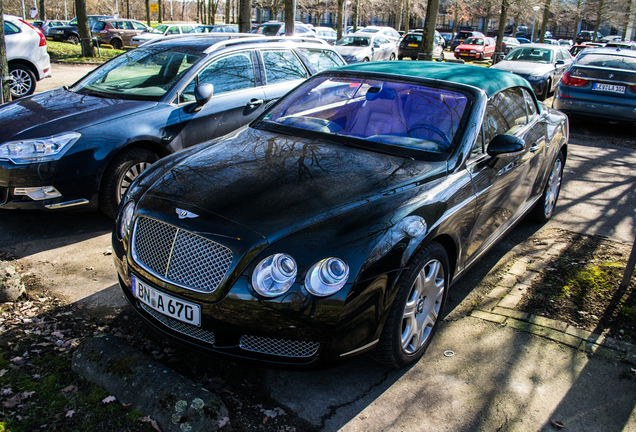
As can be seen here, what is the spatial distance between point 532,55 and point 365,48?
7174 mm

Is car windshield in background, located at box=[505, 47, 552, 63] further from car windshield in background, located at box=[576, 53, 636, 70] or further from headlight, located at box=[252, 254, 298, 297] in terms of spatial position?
headlight, located at box=[252, 254, 298, 297]

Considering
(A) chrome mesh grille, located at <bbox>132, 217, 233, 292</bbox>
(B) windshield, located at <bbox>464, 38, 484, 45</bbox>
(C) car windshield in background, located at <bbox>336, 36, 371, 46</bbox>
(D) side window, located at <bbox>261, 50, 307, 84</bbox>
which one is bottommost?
(A) chrome mesh grille, located at <bbox>132, 217, 233, 292</bbox>

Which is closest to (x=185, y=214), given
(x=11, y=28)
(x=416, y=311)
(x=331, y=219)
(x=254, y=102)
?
(x=331, y=219)

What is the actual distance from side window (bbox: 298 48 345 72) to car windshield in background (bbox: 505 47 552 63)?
10.1m

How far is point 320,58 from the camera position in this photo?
22.8 ft

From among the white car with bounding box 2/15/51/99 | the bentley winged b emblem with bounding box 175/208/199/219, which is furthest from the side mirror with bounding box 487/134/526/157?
the white car with bounding box 2/15/51/99

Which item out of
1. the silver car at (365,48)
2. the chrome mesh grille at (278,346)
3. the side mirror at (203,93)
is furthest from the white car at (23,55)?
the silver car at (365,48)

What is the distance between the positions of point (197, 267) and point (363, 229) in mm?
863

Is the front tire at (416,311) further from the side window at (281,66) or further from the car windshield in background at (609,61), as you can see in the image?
the car windshield in background at (609,61)

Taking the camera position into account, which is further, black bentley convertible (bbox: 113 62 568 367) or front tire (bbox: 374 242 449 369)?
front tire (bbox: 374 242 449 369)

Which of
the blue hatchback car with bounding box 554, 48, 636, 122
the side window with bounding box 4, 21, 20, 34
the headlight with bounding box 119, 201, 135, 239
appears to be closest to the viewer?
the headlight with bounding box 119, 201, 135, 239

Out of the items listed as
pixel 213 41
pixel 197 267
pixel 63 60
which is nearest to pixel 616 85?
pixel 213 41

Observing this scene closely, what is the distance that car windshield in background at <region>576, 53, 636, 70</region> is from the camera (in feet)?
33.8

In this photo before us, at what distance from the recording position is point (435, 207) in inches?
116
